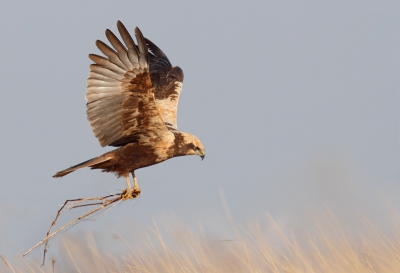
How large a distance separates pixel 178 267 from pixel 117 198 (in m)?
1.40

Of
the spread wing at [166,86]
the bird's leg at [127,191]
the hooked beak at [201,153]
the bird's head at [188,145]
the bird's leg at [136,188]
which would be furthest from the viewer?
the spread wing at [166,86]

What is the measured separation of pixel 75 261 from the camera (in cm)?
333

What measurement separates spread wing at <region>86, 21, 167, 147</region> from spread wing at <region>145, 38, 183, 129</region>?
977 mm

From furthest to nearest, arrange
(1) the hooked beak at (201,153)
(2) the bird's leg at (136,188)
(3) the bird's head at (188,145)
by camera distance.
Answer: (1) the hooked beak at (201,153) < (3) the bird's head at (188,145) < (2) the bird's leg at (136,188)

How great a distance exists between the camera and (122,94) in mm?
5266

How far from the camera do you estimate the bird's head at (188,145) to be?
5.70 meters

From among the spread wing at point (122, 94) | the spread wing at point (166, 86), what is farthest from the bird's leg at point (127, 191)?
the spread wing at point (166, 86)

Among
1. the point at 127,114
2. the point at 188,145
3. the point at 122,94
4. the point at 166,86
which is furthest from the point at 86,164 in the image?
the point at 166,86

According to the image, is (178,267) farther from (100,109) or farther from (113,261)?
(100,109)

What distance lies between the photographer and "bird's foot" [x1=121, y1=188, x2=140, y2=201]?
515cm

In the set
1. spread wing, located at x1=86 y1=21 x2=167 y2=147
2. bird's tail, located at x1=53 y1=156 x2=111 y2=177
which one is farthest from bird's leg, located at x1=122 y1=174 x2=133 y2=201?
spread wing, located at x1=86 y1=21 x2=167 y2=147

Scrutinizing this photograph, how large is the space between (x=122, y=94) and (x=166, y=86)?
228cm

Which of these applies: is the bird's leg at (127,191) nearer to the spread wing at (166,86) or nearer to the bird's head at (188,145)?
the bird's head at (188,145)

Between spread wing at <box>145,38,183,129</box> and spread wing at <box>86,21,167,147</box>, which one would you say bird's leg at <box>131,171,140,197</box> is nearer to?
spread wing at <box>86,21,167,147</box>
